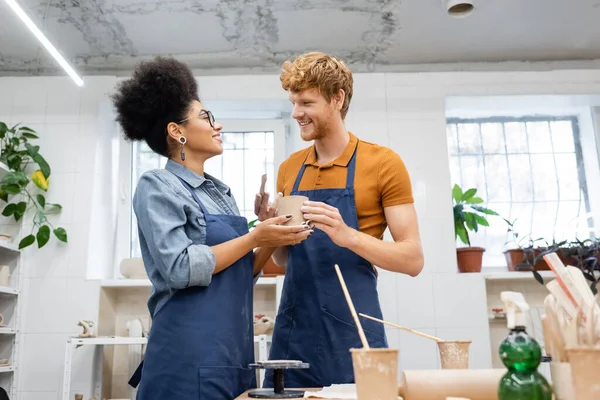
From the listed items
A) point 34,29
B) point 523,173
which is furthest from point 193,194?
point 523,173

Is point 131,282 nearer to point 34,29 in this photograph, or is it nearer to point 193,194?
point 34,29

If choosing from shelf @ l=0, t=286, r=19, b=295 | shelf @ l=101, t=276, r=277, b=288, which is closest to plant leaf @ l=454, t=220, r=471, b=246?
shelf @ l=101, t=276, r=277, b=288

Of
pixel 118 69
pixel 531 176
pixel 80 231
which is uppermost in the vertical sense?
pixel 118 69

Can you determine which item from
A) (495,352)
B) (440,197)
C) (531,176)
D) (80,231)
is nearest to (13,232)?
(80,231)

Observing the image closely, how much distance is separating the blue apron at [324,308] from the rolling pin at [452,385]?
0.66m

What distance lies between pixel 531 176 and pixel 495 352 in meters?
1.53

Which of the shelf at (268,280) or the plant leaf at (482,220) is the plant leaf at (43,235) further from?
the plant leaf at (482,220)

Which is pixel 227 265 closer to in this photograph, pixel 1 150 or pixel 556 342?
pixel 556 342

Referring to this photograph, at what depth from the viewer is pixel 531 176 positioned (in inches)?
186

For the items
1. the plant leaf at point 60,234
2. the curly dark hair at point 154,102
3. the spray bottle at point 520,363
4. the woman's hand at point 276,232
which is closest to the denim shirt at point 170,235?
the woman's hand at point 276,232

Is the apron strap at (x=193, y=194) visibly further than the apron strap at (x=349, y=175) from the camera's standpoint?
No

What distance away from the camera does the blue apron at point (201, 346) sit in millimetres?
1395

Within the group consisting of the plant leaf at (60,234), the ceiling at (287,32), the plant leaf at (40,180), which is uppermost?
the ceiling at (287,32)

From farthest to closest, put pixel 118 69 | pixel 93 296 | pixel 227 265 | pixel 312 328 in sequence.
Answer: pixel 118 69 < pixel 93 296 < pixel 312 328 < pixel 227 265
